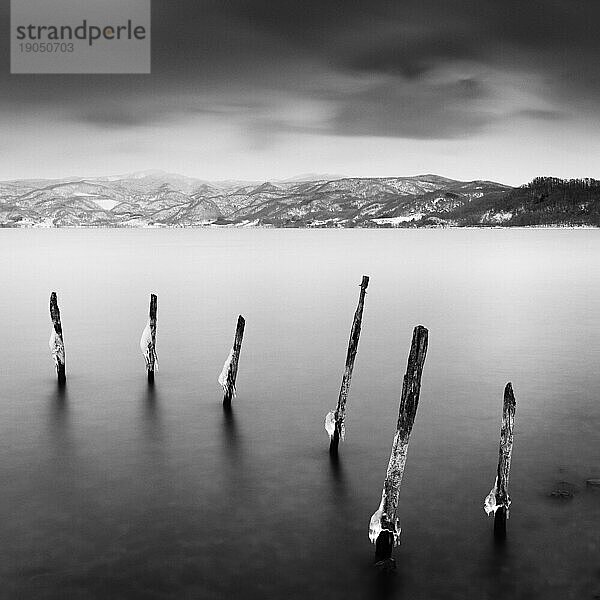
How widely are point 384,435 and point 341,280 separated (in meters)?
55.4

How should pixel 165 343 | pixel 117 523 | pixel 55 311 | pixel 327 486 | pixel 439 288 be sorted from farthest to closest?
pixel 439 288
pixel 165 343
pixel 55 311
pixel 327 486
pixel 117 523

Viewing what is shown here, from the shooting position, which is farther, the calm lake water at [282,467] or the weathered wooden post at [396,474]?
the weathered wooden post at [396,474]

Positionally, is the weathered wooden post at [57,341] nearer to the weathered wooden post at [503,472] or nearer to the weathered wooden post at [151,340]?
the weathered wooden post at [151,340]

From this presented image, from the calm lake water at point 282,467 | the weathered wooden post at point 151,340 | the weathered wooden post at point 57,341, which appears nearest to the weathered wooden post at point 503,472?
the calm lake water at point 282,467

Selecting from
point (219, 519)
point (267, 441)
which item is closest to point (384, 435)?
point (267, 441)

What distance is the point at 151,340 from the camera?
2408cm

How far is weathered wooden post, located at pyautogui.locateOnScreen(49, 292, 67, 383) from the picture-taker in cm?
2319

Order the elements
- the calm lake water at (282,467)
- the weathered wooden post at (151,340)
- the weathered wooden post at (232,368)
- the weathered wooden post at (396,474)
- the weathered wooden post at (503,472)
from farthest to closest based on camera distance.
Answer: the weathered wooden post at (151,340) < the weathered wooden post at (232,368) < the weathered wooden post at (503,472) < the weathered wooden post at (396,474) < the calm lake water at (282,467)

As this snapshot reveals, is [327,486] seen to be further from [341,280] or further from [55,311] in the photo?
[341,280]

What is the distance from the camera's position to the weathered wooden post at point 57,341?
23.2 m

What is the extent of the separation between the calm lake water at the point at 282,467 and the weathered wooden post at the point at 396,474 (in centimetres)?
39

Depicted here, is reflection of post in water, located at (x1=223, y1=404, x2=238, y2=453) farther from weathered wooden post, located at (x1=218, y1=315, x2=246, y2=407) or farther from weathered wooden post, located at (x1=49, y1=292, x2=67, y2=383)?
weathered wooden post, located at (x1=49, y1=292, x2=67, y2=383)

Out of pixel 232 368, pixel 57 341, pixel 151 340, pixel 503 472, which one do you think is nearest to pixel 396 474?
pixel 503 472

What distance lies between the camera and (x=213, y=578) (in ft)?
36.8
